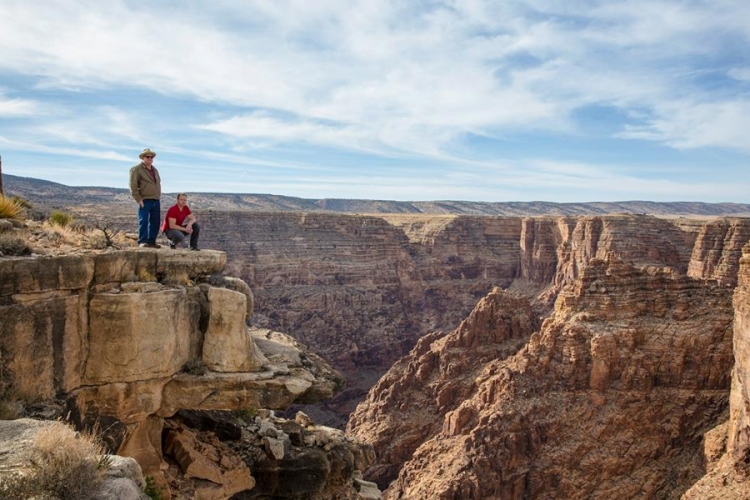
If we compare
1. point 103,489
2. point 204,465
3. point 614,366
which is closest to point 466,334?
point 614,366

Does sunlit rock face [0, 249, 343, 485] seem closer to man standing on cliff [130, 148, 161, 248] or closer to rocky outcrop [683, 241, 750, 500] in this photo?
man standing on cliff [130, 148, 161, 248]

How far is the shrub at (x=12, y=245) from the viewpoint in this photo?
9.24 m

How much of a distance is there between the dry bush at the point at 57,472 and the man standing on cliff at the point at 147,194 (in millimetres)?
6217

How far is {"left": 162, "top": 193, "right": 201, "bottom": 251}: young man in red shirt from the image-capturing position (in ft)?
40.5

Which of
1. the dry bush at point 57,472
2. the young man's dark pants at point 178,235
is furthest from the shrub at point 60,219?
the dry bush at point 57,472

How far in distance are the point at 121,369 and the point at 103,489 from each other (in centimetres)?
435

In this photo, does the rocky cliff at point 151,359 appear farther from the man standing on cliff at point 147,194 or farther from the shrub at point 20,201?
the shrub at point 20,201

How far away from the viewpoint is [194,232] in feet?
40.2

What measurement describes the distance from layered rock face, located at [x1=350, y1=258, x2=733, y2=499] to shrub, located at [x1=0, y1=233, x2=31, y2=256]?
2187 cm

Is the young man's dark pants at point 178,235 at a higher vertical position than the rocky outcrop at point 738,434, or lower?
higher

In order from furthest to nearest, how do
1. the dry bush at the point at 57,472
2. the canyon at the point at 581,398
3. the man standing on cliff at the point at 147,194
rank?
the canyon at the point at 581,398
the man standing on cliff at the point at 147,194
the dry bush at the point at 57,472

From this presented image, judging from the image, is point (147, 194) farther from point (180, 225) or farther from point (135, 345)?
point (135, 345)

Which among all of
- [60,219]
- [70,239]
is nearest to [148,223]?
[70,239]

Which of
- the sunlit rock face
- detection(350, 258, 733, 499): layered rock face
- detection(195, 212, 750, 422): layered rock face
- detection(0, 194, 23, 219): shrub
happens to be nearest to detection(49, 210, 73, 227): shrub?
detection(0, 194, 23, 219): shrub
